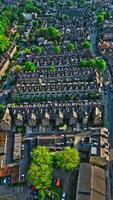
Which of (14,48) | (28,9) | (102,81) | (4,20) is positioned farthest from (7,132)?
(28,9)

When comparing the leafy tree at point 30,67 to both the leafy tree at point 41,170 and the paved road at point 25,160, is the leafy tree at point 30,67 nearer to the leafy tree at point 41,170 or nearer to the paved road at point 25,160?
the paved road at point 25,160

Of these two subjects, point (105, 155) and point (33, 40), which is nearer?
point (105, 155)

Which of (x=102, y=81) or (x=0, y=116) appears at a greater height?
(x=102, y=81)

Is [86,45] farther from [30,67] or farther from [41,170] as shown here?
[41,170]

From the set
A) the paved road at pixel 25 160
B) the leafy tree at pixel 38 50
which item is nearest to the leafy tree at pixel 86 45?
the leafy tree at pixel 38 50

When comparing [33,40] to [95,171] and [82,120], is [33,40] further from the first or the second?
[95,171]

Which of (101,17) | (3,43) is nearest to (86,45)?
(101,17)

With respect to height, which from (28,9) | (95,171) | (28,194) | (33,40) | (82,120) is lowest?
(28,194)
